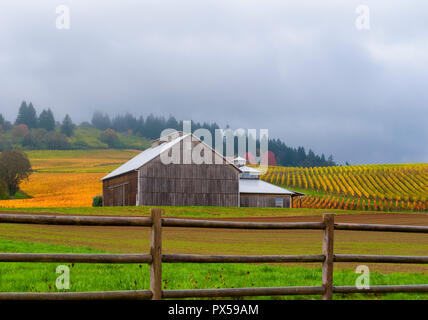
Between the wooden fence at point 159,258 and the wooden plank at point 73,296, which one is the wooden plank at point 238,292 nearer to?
the wooden fence at point 159,258

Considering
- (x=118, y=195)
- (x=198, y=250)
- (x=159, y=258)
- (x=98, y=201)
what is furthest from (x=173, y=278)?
(x=98, y=201)

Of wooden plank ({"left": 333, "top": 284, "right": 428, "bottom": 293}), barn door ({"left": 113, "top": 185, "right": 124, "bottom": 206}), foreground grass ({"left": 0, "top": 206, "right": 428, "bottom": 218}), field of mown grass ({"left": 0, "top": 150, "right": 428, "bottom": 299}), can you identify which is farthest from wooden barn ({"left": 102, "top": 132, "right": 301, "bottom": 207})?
wooden plank ({"left": 333, "top": 284, "right": 428, "bottom": 293})

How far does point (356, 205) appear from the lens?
59.3 m

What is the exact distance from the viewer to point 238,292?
6.77 meters

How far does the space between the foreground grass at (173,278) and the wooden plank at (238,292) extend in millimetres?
1176

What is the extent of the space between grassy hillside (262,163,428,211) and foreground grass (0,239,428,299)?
50.4 meters

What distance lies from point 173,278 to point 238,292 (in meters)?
3.21

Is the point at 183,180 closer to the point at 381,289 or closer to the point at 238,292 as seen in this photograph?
the point at 381,289

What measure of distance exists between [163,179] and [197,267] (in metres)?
36.6

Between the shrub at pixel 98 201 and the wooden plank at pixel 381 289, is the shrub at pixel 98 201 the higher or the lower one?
the lower one

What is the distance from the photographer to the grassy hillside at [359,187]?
Answer: 2454 inches

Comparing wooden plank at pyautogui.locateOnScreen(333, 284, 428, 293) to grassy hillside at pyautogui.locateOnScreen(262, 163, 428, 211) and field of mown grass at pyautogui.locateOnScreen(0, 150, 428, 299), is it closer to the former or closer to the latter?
field of mown grass at pyautogui.locateOnScreen(0, 150, 428, 299)

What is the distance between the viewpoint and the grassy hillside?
205ft

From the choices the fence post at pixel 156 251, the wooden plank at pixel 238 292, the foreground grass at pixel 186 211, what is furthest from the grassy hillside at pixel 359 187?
the fence post at pixel 156 251
